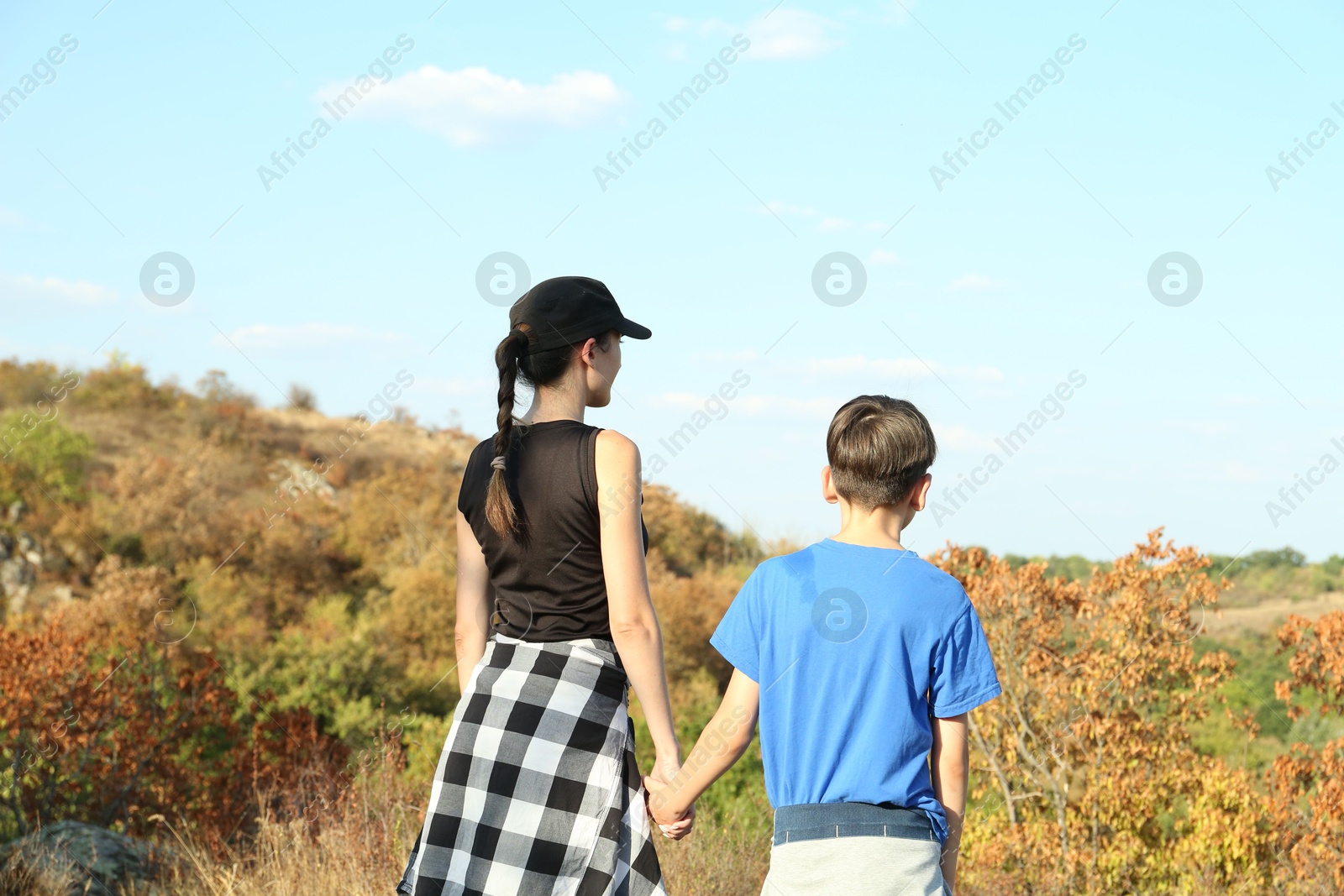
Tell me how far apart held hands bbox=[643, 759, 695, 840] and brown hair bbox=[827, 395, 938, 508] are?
0.67 meters

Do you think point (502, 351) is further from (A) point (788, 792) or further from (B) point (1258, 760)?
(B) point (1258, 760)

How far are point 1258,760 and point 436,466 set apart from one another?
1795 cm

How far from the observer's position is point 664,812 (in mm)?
2152

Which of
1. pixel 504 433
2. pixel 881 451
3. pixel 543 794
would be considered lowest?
pixel 543 794

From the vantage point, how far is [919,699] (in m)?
1.91

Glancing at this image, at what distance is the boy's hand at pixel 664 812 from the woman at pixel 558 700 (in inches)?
0.6

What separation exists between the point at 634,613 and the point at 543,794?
0.43m

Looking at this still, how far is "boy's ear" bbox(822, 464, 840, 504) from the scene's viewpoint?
→ 6.76 feet

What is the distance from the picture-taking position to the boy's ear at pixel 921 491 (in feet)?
6.61

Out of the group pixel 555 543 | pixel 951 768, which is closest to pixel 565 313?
pixel 555 543

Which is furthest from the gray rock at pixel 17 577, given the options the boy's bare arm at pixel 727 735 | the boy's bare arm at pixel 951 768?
the boy's bare arm at pixel 951 768
